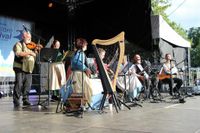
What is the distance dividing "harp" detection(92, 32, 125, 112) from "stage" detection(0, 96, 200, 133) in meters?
0.47

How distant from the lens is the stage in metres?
6.05

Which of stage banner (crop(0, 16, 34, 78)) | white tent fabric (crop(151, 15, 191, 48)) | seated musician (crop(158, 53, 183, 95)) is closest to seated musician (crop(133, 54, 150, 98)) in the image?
seated musician (crop(158, 53, 183, 95))

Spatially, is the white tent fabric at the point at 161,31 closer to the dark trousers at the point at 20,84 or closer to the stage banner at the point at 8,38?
the stage banner at the point at 8,38

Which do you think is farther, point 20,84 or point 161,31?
point 161,31

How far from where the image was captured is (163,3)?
27906 mm

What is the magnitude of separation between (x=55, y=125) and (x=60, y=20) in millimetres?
8706

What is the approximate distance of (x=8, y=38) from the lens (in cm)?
1444

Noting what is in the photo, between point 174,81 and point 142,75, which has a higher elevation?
point 142,75

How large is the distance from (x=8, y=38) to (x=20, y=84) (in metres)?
5.56

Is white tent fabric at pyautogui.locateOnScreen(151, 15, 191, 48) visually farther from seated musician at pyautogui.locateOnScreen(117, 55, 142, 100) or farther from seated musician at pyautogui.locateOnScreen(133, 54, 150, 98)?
seated musician at pyautogui.locateOnScreen(117, 55, 142, 100)

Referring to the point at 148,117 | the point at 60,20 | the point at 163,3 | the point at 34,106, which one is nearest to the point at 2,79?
the point at 60,20

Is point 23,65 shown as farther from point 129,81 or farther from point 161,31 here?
point 161,31

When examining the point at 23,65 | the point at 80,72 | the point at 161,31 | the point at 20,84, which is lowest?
the point at 20,84

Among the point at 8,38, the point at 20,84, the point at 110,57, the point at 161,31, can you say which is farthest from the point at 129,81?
the point at 8,38
